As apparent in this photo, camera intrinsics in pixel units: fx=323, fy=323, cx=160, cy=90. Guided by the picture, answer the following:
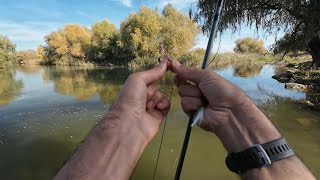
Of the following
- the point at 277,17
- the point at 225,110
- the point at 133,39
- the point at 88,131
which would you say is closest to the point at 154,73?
the point at 225,110

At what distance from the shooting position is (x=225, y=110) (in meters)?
1.44

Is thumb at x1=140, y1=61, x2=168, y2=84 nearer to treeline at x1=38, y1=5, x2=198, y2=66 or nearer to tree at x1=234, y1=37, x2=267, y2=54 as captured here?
treeline at x1=38, y1=5, x2=198, y2=66

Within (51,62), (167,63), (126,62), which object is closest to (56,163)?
(167,63)

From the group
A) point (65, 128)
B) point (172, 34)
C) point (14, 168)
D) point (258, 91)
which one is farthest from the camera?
point (172, 34)

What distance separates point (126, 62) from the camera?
5003cm

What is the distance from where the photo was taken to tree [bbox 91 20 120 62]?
180 feet

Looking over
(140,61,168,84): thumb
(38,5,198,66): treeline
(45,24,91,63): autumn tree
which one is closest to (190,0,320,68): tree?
(140,61,168,84): thumb

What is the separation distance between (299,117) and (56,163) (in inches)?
279

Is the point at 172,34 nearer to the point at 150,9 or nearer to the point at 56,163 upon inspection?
the point at 150,9

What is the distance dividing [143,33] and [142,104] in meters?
43.3

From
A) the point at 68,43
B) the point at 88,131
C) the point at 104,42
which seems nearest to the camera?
the point at 88,131

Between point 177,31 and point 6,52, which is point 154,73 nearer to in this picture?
point 177,31

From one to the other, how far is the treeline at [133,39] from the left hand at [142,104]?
21.9 m

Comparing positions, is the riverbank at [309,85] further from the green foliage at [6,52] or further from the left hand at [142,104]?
the green foliage at [6,52]
